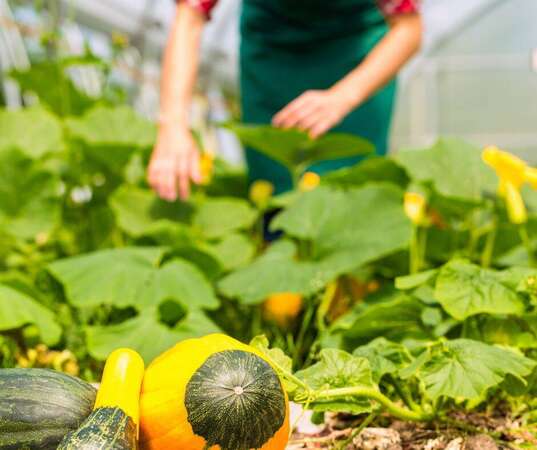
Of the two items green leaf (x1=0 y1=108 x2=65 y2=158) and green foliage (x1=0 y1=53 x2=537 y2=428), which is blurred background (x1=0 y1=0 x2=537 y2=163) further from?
green foliage (x1=0 y1=53 x2=537 y2=428)

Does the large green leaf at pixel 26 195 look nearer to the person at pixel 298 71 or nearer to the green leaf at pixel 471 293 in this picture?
the person at pixel 298 71

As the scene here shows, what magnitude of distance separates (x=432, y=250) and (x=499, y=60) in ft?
29.6

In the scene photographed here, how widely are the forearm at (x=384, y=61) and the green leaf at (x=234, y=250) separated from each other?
40 cm

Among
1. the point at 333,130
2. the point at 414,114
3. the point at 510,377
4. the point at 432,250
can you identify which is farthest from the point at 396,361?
the point at 414,114

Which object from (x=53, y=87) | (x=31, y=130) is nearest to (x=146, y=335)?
(x=31, y=130)

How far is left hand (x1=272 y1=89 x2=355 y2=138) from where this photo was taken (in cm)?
149

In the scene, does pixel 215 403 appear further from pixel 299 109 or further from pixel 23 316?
pixel 299 109

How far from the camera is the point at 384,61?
1.54 metres

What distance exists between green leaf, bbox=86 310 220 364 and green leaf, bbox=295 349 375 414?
0.31 m

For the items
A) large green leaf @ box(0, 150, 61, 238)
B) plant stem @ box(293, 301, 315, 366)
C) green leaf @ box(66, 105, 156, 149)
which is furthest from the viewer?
green leaf @ box(66, 105, 156, 149)

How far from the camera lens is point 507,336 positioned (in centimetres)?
100

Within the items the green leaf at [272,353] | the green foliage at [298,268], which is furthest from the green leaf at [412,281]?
the green leaf at [272,353]

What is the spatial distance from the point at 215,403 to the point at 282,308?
2.59 ft

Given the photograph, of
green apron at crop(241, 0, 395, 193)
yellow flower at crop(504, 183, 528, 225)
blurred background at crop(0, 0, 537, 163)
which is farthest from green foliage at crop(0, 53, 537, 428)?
blurred background at crop(0, 0, 537, 163)
